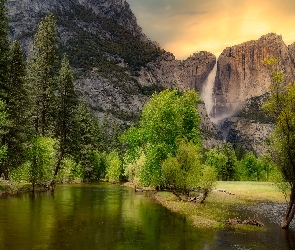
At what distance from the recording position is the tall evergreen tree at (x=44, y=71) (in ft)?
203

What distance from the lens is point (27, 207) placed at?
3547 cm

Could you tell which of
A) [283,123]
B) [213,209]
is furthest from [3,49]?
[283,123]

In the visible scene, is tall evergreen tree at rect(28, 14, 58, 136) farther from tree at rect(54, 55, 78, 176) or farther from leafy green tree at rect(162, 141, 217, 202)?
leafy green tree at rect(162, 141, 217, 202)

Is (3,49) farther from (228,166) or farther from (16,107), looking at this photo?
(228,166)

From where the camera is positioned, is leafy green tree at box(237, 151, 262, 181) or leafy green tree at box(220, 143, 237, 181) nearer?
leafy green tree at box(220, 143, 237, 181)

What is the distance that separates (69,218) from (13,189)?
21733 mm

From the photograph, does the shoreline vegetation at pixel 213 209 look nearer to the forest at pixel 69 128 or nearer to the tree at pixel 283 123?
the forest at pixel 69 128

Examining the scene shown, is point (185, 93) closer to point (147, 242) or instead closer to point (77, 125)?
point (77, 125)

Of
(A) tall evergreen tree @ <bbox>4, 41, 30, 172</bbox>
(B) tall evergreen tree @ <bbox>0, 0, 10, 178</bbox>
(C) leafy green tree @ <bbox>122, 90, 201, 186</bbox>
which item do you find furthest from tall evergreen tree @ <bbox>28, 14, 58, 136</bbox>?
(C) leafy green tree @ <bbox>122, 90, 201, 186</bbox>

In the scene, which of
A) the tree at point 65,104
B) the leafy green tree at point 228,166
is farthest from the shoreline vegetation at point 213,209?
the leafy green tree at point 228,166

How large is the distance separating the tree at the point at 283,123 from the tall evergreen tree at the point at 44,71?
4356 cm

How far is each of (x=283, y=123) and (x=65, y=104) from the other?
48849 millimetres

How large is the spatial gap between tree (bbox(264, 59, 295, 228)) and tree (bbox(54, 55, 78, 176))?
152ft

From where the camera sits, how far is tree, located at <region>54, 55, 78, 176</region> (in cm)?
6719
